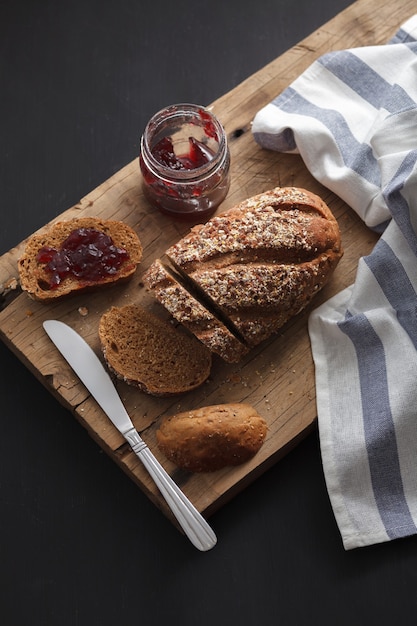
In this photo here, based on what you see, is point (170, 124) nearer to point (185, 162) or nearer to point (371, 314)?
point (185, 162)

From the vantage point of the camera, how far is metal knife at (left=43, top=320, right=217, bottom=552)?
3.93 meters

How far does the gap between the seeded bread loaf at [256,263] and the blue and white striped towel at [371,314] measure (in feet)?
0.84

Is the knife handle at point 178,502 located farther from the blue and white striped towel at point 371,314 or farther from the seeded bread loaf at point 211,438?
the blue and white striped towel at point 371,314

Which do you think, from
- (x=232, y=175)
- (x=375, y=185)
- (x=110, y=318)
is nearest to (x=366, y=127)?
(x=375, y=185)

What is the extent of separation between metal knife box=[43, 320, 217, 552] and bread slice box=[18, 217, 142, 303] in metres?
0.17

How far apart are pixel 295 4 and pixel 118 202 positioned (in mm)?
1809

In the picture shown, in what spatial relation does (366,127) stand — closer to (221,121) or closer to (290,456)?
(221,121)

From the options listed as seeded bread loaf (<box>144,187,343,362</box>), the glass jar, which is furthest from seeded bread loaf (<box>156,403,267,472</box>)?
the glass jar

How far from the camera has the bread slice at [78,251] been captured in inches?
164

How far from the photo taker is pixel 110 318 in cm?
417

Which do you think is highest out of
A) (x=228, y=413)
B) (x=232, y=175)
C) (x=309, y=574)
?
(x=232, y=175)

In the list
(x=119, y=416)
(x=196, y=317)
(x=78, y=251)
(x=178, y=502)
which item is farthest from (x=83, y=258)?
(x=178, y=502)

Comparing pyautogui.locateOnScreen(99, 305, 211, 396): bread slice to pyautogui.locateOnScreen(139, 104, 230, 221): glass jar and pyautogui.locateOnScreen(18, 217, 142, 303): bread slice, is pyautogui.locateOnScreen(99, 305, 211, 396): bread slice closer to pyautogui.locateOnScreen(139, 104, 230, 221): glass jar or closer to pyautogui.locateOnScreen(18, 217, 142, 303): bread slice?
pyautogui.locateOnScreen(18, 217, 142, 303): bread slice

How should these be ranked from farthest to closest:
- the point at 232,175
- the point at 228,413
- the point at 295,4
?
the point at 295,4 → the point at 232,175 → the point at 228,413
